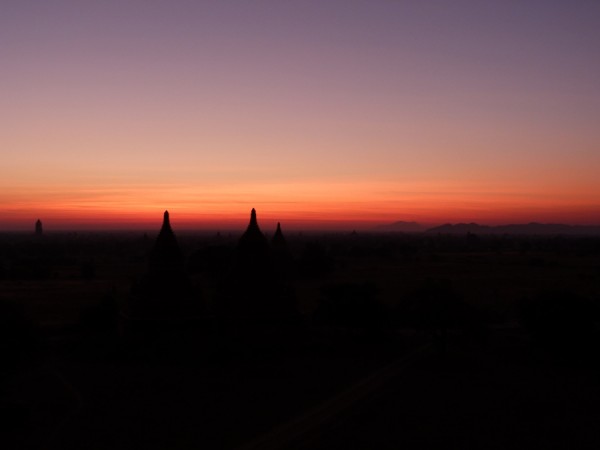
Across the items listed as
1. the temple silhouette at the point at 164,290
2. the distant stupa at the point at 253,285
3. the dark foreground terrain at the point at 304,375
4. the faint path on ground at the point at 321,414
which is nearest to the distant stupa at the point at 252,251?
the distant stupa at the point at 253,285

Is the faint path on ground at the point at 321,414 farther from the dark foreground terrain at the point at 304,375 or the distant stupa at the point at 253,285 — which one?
the distant stupa at the point at 253,285

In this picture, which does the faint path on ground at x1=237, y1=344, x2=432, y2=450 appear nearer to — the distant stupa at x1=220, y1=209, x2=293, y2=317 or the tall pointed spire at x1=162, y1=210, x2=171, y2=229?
the distant stupa at x1=220, y1=209, x2=293, y2=317

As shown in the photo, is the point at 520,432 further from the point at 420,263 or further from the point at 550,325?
the point at 420,263

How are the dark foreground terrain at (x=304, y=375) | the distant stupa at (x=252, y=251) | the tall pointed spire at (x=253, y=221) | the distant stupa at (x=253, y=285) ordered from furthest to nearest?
the tall pointed spire at (x=253, y=221) < the distant stupa at (x=252, y=251) < the distant stupa at (x=253, y=285) < the dark foreground terrain at (x=304, y=375)

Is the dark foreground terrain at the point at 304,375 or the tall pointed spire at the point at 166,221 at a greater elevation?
the tall pointed spire at the point at 166,221

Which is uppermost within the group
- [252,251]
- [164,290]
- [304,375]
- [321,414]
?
[252,251]

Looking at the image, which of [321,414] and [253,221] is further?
[253,221]

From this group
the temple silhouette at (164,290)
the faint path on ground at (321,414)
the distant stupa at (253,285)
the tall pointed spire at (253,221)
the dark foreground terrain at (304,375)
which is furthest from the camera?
the tall pointed spire at (253,221)

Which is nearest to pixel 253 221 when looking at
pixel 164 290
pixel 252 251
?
pixel 252 251

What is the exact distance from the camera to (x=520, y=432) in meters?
12.6

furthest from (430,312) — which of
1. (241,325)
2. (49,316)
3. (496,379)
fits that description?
(49,316)

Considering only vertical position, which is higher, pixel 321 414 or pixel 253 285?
pixel 253 285

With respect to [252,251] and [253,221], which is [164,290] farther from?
[253,221]

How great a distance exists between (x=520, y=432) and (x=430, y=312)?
724 cm
